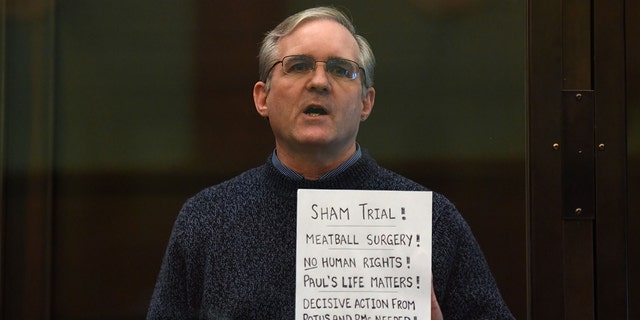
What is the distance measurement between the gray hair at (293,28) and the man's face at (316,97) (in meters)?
0.02

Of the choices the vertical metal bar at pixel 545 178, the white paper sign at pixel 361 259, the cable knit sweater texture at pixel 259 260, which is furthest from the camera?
the vertical metal bar at pixel 545 178

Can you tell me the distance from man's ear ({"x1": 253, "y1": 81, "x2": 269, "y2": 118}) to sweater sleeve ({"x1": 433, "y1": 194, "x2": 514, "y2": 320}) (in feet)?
1.66

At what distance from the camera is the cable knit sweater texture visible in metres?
2.03

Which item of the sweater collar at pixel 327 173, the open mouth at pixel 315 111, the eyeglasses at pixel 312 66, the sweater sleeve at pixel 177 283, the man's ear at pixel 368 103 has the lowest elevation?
the sweater sleeve at pixel 177 283

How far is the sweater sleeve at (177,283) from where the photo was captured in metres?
2.04

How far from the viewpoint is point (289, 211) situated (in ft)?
6.80

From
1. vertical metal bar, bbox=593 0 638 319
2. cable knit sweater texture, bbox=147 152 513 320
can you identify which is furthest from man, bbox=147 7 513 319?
vertical metal bar, bbox=593 0 638 319

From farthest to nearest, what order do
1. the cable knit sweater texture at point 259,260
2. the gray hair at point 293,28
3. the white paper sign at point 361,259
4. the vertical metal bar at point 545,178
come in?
the vertical metal bar at point 545,178
the gray hair at point 293,28
the cable knit sweater texture at point 259,260
the white paper sign at point 361,259

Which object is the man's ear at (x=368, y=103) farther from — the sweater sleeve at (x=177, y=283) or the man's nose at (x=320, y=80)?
the sweater sleeve at (x=177, y=283)

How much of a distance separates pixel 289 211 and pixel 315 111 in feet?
0.84

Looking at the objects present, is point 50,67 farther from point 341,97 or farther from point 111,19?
point 341,97

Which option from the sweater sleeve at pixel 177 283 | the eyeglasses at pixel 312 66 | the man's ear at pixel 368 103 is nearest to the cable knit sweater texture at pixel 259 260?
the sweater sleeve at pixel 177 283

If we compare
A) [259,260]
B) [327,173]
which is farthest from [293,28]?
[259,260]

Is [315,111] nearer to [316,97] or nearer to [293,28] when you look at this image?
[316,97]
